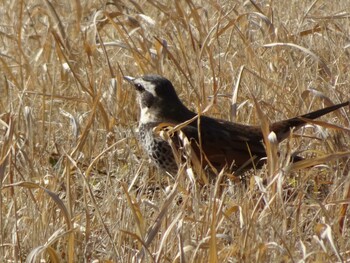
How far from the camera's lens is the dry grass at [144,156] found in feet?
13.6

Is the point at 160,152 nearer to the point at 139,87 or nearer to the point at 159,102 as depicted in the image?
the point at 159,102

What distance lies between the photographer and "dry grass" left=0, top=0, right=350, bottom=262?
415cm

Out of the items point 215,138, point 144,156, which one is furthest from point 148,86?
point 215,138

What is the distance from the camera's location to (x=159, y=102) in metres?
5.84

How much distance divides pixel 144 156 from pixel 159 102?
0.32m

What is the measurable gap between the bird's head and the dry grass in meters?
0.16

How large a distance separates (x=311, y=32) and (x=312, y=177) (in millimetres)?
1647

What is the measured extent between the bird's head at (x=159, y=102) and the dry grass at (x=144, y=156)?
0.16 m

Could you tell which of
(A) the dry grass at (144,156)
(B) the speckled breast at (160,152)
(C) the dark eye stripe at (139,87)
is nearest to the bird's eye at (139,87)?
(C) the dark eye stripe at (139,87)

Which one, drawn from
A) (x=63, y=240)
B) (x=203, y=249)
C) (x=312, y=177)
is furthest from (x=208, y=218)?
(x=312, y=177)

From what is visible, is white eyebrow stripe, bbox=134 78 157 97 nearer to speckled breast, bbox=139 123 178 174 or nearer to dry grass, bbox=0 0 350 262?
dry grass, bbox=0 0 350 262

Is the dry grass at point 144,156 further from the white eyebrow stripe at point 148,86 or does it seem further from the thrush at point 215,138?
the white eyebrow stripe at point 148,86

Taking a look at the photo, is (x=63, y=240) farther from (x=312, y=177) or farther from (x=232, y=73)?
(x=232, y=73)

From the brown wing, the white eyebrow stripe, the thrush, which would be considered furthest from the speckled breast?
the white eyebrow stripe
